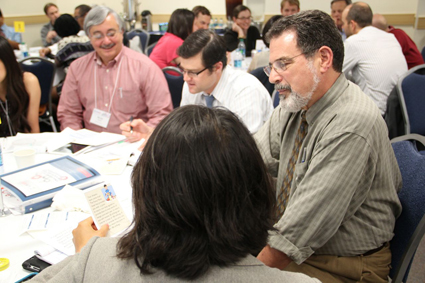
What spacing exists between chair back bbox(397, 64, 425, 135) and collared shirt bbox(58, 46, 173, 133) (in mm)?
1717

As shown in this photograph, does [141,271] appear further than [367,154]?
No

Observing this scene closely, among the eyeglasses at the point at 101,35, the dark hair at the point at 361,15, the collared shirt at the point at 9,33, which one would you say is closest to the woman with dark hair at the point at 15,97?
the eyeglasses at the point at 101,35

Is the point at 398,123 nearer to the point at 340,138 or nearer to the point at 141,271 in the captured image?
the point at 340,138

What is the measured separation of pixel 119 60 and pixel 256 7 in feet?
18.6

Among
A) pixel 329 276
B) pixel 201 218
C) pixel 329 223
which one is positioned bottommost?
pixel 329 276

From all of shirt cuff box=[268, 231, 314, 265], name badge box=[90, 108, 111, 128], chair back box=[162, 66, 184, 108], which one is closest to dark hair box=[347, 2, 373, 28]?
chair back box=[162, 66, 184, 108]

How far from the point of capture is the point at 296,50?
1376mm

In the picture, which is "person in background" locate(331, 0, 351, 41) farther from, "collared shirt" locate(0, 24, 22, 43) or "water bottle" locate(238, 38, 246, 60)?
"collared shirt" locate(0, 24, 22, 43)

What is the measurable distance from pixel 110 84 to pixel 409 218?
2207 millimetres

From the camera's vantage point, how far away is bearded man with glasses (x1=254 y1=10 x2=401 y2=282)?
48.2 inches

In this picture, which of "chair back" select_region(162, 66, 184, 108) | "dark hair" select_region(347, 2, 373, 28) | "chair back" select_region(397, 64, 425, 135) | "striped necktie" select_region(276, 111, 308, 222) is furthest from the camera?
"dark hair" select_region(347, 2, 373, 28)

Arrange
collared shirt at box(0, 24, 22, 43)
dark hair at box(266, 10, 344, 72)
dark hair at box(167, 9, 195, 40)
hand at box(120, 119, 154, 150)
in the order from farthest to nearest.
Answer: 1. collared shirt at box(0, 24, 22, 43)
2. dark hair at box(167, 9, 195, 40)
3. hand at box(120, 119, 154, 150)
4. dark hair at box(266, 10, 344, 72)

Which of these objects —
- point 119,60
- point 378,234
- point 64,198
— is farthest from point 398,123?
point 64,198

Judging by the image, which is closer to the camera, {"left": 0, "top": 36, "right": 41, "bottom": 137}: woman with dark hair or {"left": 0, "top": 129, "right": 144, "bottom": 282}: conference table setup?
{"left": 0, "top": 129, "right": 144, "bottom": 282}: conference table setup
